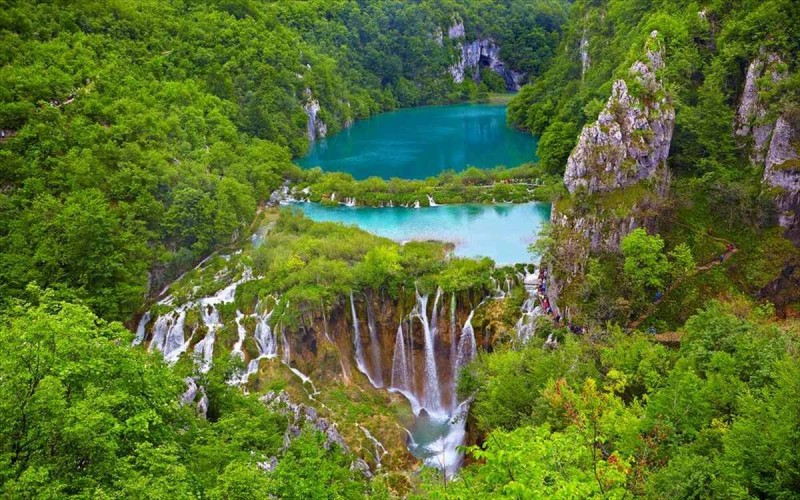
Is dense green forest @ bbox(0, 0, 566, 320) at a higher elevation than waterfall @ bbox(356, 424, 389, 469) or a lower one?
higher

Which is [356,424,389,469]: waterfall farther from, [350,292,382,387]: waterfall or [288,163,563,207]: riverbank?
[288,163,563,207]: riverbank

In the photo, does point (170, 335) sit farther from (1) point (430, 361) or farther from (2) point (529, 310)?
(2) point (529, 310)

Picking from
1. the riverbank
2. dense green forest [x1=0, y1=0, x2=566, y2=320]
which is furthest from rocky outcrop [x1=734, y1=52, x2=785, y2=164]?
dense green forest [x1=0, y1=0, x2=566, y2=320]

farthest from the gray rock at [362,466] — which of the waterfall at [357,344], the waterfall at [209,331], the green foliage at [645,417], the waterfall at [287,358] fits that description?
the waterfall at [209,331]

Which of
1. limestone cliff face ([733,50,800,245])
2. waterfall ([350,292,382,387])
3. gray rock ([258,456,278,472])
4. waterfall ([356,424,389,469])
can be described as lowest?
waterfall ([356,424,389,469])

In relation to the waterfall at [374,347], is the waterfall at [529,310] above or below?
above

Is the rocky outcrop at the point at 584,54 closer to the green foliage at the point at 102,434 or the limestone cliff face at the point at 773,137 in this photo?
the limestone cliff face at the point at 773,137

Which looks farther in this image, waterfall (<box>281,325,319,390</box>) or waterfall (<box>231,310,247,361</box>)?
waterfall (<box>231,310,247,361</box>)

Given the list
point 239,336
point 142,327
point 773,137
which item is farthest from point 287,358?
point 773,137
